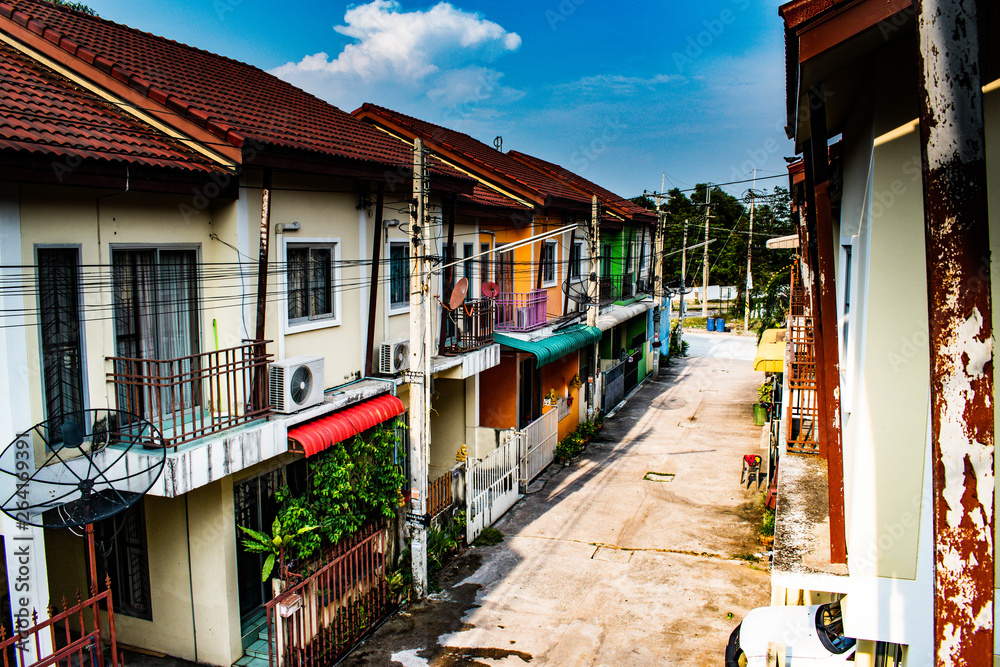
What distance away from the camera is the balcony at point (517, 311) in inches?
643

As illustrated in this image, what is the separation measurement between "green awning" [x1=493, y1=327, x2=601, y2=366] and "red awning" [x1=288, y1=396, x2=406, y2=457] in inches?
189

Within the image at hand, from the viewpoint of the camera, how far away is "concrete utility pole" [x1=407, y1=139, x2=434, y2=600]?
10.3m

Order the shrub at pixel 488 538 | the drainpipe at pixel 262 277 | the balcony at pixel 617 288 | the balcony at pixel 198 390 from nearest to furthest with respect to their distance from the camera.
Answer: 1. the balcony at pixel 198 390
2. the drainpipe at pixel 262 277
3. the shrub at pixel 488 538
4. the balcony at pixel 617 288

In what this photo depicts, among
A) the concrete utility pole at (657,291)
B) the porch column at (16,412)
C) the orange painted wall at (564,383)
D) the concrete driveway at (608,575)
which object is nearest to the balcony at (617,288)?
the concrete utility pole at (657,291)

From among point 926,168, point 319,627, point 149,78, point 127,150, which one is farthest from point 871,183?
point 149,78

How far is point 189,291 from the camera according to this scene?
323 inches

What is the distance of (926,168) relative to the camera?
2.76m

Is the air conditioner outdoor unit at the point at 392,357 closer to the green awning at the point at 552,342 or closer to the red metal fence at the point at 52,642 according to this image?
the green awning at the point at 552,342

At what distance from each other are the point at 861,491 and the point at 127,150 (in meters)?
7.26

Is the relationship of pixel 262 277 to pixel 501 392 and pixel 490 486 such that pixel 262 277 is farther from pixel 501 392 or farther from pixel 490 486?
pixel 501 392

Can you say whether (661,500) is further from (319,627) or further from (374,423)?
(319,627)

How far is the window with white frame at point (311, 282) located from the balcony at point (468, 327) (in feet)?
11.4

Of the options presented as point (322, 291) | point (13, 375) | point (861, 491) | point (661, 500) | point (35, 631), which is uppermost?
point (322, 291)

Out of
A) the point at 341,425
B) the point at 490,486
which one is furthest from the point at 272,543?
the point at 490,486
